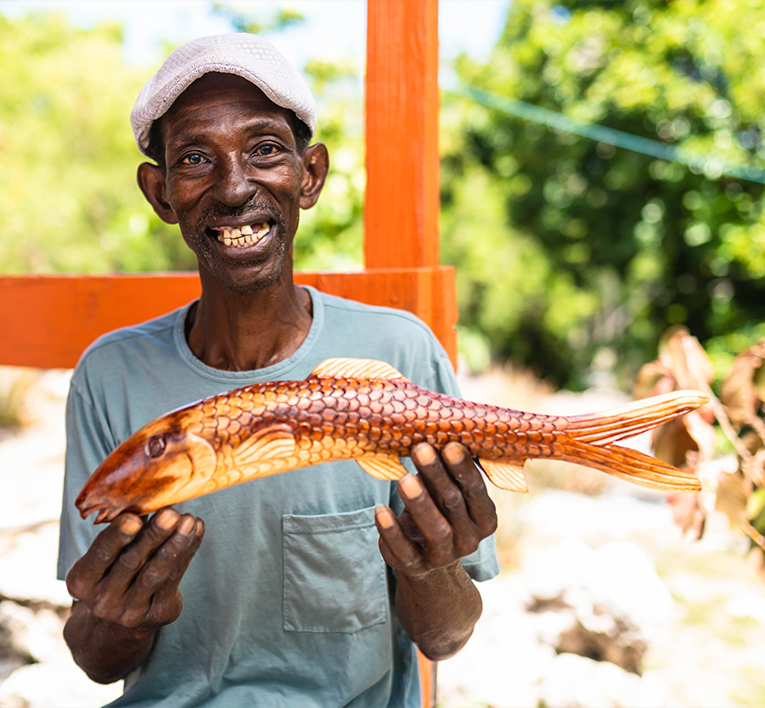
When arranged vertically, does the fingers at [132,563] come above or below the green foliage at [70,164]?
below

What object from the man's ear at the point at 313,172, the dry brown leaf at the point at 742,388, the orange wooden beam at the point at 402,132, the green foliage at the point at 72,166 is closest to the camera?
the man's ear at the point at 313,172

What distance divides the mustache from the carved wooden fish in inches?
19.4

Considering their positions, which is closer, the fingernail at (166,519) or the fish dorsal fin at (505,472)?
the fingernail at (166,519)

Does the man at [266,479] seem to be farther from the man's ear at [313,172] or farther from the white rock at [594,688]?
the white rock at [594,688]

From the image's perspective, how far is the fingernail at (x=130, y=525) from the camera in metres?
1.38

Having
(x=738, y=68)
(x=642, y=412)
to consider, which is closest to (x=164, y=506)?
(x=642, y=412)

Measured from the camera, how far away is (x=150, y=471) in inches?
53.2

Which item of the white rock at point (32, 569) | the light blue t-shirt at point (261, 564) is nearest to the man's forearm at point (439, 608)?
the light blue t-shirt at point (261, 564)

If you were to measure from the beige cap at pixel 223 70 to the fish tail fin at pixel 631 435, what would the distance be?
1117 millimetres

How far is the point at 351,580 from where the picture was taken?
198cm

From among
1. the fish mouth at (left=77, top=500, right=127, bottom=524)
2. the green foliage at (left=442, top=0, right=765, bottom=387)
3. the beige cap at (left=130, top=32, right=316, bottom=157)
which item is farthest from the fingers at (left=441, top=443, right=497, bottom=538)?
the green foliage at (left=442, top=0, right=765, bottom=387)

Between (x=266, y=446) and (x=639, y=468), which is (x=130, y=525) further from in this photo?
(x=639, y=468)

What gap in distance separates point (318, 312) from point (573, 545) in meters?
3.10

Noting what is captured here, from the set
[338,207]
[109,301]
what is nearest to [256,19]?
[338,207]
